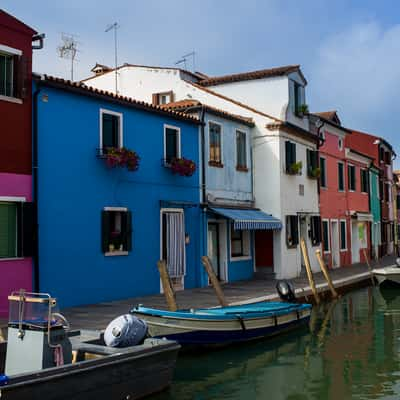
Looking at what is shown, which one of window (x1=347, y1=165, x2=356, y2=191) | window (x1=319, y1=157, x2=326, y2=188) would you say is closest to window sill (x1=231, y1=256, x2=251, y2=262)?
window (x1=319, y1=157, x2=326, y2=188)

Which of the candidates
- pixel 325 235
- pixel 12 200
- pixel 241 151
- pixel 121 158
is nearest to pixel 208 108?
pixel 241 151

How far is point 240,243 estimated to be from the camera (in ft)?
65.4

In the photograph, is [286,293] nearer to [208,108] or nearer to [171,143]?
[171,143]

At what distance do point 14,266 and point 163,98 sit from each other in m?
10.6

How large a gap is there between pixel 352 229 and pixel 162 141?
16.2m

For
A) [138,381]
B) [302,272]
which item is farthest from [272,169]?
[138,381]

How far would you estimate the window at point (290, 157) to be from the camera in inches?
816

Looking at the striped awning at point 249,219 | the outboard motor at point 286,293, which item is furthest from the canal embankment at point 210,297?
the striped awning at point 249,219

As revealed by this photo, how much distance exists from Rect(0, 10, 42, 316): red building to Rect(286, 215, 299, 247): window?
35.4 ft

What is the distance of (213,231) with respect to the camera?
18.7 meters

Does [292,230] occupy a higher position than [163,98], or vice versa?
[163,98]

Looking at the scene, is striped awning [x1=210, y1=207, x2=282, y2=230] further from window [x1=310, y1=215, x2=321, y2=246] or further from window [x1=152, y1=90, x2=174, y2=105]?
window [x1=152, y1=90, x2=174, y2=105]

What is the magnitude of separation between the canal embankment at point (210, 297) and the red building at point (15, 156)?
136cm

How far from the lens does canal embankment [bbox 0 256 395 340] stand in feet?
37.0
